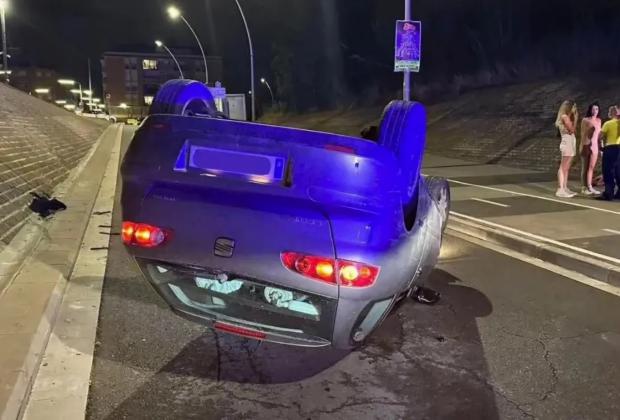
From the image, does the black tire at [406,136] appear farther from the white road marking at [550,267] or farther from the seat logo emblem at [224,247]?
the white road marking at [550,267]

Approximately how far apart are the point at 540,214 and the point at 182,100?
22.8 feet

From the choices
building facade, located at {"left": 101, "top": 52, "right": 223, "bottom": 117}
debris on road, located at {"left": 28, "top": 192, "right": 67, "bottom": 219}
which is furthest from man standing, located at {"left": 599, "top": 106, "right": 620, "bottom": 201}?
building facade, located at {"left": 101, "top": 52, "right": 223, "bottom": 117}

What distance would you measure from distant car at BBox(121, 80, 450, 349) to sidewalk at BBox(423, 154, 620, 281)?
13.0ft

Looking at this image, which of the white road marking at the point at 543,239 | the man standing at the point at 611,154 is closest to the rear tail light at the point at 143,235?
the white road marking at the point at 543,239

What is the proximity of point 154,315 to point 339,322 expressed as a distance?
219cm

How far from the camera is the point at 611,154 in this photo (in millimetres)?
10586

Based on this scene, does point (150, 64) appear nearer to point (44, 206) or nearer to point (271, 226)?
point (44, 206)

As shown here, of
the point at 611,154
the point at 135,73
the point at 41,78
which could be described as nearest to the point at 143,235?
the point at 611,154

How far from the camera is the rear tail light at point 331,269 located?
10.3ft

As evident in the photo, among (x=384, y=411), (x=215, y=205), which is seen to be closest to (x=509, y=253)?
(x=384, y=411)

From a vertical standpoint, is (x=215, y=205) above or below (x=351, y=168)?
below

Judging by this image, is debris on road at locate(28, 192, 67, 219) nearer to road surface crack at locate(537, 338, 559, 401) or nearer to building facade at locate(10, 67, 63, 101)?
road surface crack at locate(537, 338, 559, 401)

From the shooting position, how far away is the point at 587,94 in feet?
65.2

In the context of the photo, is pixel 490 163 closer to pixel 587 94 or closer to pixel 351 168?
pixel 587 94
